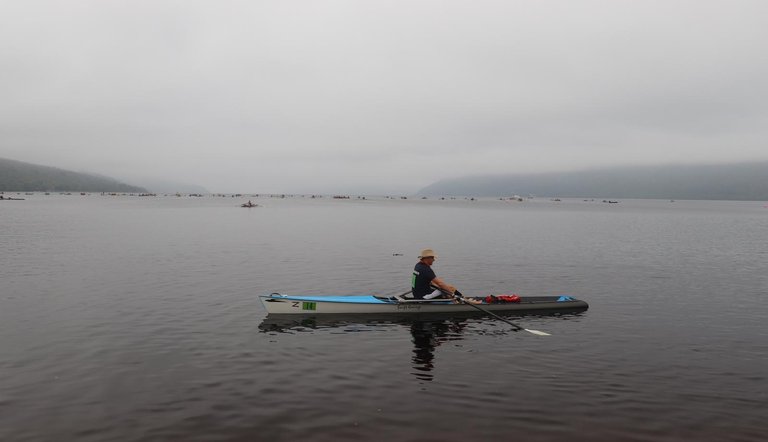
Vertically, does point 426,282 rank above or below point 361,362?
above

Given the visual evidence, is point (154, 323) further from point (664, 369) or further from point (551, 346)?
point (664, 369)

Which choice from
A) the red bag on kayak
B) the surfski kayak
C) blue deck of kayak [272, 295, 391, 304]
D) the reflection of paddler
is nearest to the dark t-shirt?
the surfski kayak

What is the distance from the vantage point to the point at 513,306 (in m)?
24.1

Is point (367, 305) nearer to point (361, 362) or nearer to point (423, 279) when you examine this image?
point (423, 279)

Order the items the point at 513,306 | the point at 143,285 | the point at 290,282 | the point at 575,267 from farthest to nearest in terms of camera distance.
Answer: the point at 575,267, the point at 290,282, the point at 143,285, the point at 513,306

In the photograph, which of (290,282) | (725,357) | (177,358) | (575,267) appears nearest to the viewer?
(177,358)

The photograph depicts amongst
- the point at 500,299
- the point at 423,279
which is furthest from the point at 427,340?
the point at 500,299

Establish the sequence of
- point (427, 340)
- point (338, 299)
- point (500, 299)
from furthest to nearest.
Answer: point (500, 299) → point (338, 299) → point (427, 340)

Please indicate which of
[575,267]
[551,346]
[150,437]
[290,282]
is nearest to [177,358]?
[150,437]

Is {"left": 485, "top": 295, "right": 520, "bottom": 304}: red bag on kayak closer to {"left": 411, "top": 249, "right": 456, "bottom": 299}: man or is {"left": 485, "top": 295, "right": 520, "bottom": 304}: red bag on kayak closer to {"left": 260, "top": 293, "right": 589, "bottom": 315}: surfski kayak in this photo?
{"left": 260, "top": 293, "right": 589, "bottom": 315}: surfski kayak

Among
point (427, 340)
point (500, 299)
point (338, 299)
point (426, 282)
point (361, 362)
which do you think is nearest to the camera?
point (361, 362)

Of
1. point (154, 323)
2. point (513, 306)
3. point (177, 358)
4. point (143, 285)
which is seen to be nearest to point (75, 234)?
point (143, 285)

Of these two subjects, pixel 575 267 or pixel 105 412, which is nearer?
pixel 105 412

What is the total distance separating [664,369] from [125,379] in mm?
17636
